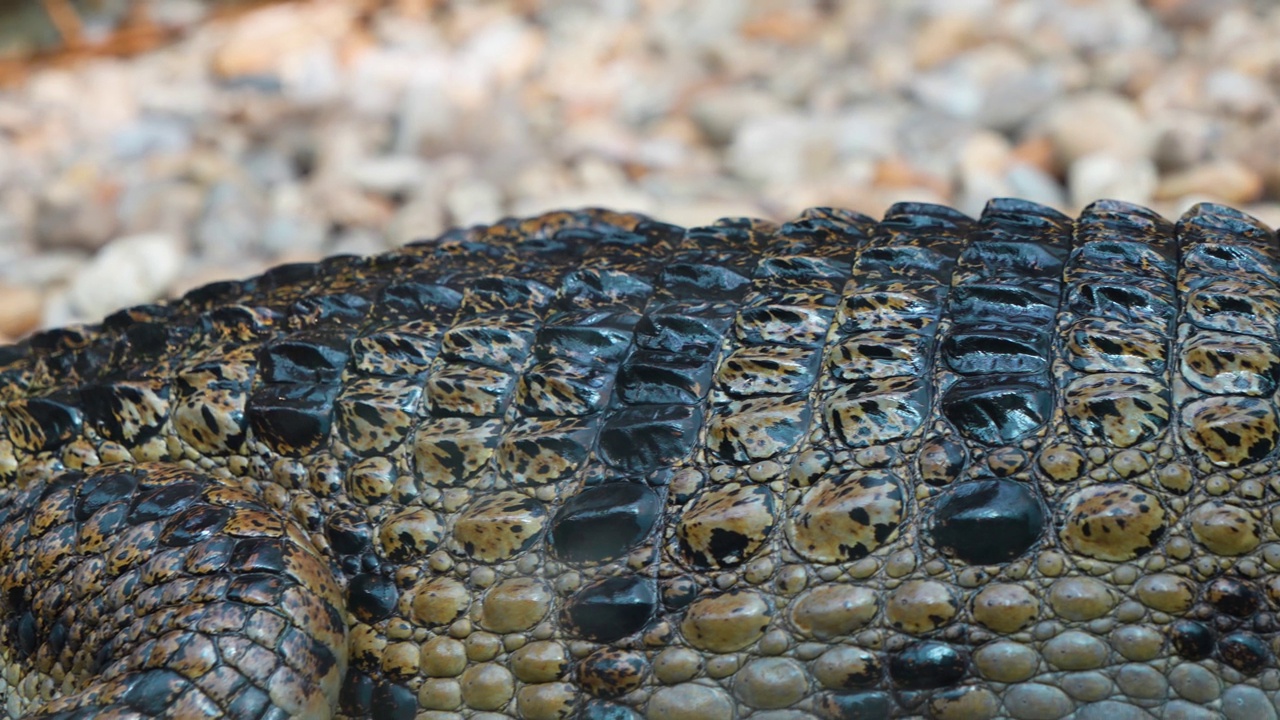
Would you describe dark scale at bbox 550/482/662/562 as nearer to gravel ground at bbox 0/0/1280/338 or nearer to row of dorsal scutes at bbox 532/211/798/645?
row of dorsal scutes at bbox 532/211/798/645

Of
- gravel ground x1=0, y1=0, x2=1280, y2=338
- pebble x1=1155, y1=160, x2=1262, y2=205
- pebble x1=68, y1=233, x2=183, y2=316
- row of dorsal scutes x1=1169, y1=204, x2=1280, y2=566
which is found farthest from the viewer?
gravel ground x1=0, y1=0, x2=1280, y2=338

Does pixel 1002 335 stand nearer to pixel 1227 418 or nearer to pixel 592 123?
pixel 1227 418

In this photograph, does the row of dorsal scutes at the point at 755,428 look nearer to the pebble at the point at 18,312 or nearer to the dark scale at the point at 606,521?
the dark scale at the point at 606,521

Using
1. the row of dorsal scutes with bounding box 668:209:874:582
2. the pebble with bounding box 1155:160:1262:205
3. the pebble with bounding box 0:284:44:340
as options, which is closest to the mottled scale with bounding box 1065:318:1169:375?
the row of dorsal scutes with bounding box 668:209:874:582

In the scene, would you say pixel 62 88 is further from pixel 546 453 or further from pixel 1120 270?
pixel 1120 270

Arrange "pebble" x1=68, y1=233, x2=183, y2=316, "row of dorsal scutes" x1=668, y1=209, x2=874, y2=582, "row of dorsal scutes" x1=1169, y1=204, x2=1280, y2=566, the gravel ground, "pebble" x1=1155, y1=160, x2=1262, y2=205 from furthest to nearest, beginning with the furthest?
1. the gravel ground
2. "pebble" x1=1155, y1=160, x2=1262, y2=205
3. "pebble" x1=68, y1=233, x2=183, y2=316
4. "row of dorsal scutes" x1=668, y1=209, x2=874, y2=582
5. "row of dorsal scutes" x1=1169, y1=204, x2=1280, y2=566

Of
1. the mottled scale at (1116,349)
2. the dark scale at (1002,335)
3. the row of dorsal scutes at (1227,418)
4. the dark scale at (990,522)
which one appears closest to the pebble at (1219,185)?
the dark scale at (1002,335)

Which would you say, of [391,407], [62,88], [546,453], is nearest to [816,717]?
[546,453]
